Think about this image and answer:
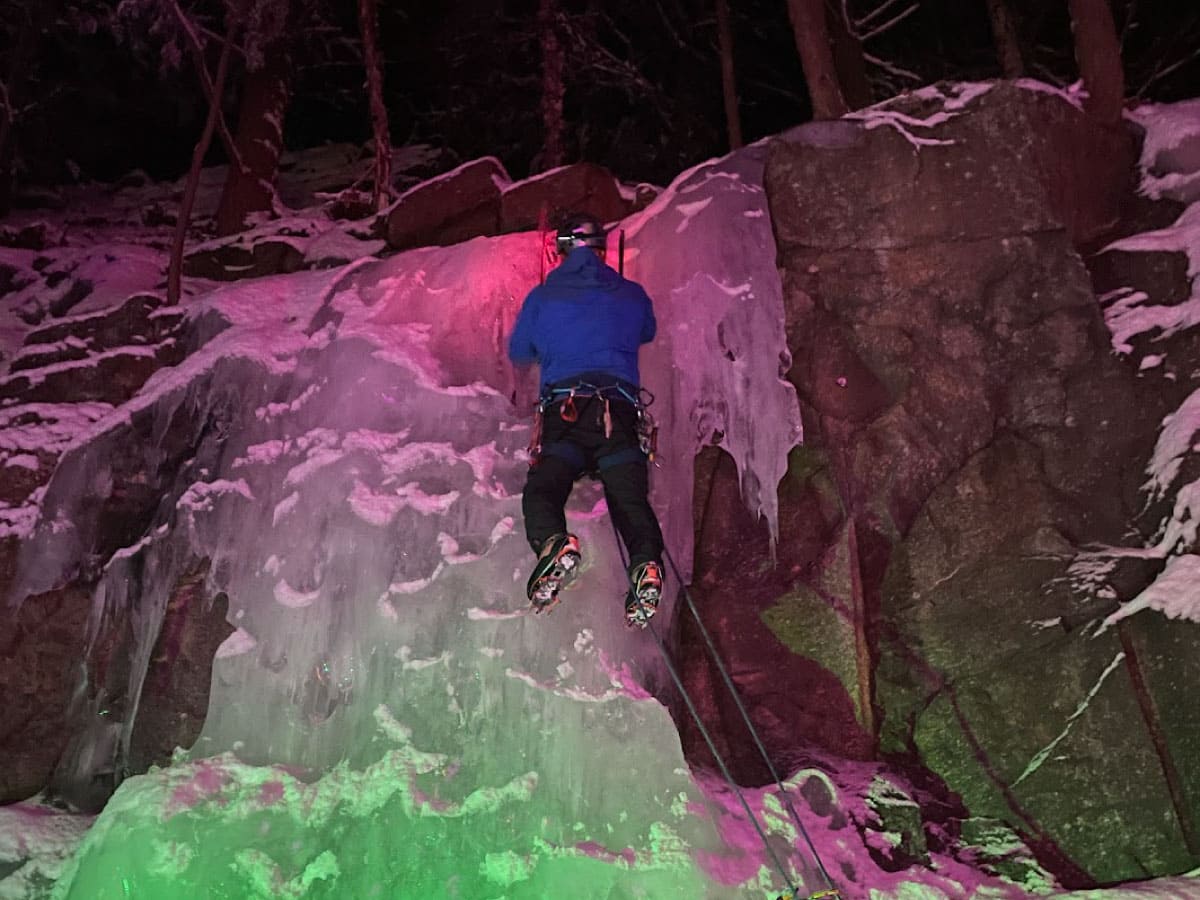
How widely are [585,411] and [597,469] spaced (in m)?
0.26

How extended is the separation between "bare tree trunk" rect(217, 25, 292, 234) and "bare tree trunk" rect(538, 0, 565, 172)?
2.72 meters

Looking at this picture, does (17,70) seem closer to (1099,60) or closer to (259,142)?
(259,142)

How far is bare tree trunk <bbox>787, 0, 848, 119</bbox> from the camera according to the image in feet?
22.0

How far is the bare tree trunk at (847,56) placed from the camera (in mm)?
8359

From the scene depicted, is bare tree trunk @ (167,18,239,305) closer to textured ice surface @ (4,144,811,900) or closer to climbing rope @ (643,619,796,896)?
textured ice surface @ (4,144,811,900)

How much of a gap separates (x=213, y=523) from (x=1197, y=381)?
16.3 feet

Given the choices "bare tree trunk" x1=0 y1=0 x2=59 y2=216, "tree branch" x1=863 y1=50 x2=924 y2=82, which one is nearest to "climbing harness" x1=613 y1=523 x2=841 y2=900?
"tree branch" x1=863 y1=50 x2=924 y2=82

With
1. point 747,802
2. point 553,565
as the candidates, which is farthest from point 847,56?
point 747,802

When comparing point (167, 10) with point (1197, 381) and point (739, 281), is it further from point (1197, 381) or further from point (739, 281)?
point (1197, 381)

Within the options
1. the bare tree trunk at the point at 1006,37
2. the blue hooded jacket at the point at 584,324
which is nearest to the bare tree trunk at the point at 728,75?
the bare tree trunk at the point at 1006,37

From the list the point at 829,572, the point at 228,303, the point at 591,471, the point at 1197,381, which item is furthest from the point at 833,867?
the point at 228,303

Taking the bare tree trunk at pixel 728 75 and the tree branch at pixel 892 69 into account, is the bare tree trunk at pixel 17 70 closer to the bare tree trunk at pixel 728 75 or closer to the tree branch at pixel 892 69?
the bare tree trunk at pixel 728 75

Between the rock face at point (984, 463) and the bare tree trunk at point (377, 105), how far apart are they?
4730mm

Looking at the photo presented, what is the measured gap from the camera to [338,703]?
13.6 feet
